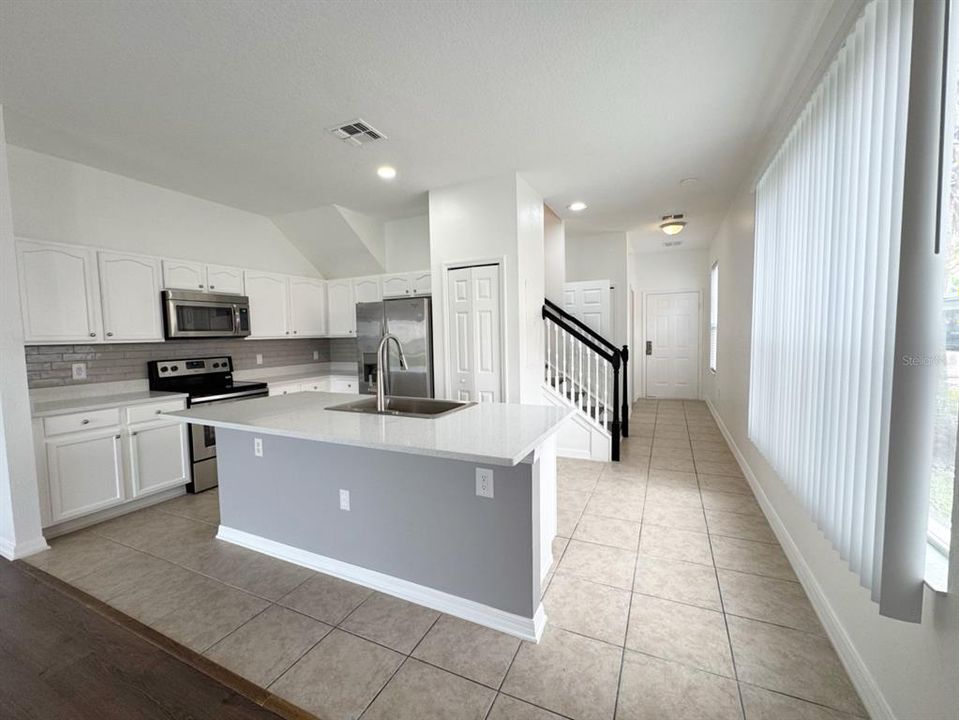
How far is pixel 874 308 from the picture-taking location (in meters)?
1.35

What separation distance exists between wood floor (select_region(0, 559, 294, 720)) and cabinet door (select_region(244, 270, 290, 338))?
9.80 feet

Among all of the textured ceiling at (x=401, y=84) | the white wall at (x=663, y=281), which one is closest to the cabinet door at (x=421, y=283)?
the textured ceiling at (x=401, y=84)

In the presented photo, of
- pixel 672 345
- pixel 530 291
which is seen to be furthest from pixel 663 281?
pixel 530 291

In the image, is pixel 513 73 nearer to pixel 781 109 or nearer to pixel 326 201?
pixel 781 109

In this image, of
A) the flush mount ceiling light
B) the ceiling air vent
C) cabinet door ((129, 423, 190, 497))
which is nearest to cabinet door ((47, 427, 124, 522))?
cabinet door ((129, 423, 190, 497))

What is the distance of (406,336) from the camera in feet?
13.8

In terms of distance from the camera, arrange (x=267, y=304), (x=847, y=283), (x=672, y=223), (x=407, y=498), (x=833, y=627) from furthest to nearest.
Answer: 1. (x=672, y=223)
2. (x=267, y=304)
3. (x=407, y=498)
4. (x=833, y=627)
5. (x=847, y=283)

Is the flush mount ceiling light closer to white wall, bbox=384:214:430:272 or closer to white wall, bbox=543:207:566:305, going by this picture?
white wall, bbox=543:207:566:305

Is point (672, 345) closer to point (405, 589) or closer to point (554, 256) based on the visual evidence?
point (554, 256)

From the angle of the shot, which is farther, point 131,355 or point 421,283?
point 421,283

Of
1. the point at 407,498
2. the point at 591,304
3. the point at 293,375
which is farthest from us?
the point at 591,304

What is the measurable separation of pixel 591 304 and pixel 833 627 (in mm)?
4354

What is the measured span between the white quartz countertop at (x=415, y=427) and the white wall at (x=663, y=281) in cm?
586

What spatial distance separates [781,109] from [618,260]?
3765mm
